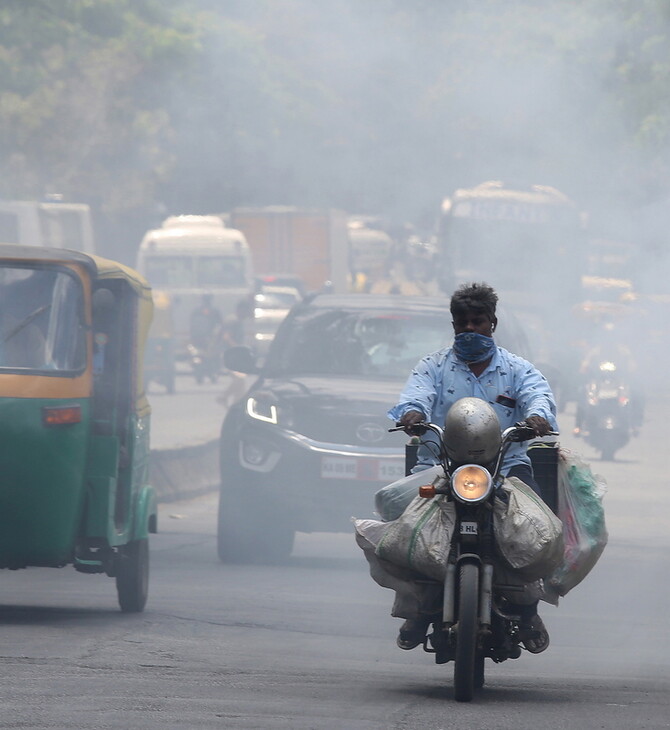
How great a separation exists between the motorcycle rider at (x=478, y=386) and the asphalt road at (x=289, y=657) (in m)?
0.26

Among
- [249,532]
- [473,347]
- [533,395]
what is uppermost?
[473,347]

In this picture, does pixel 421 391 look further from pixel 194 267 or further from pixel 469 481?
pixel 194 267

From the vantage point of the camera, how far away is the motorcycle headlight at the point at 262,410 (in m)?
10.5

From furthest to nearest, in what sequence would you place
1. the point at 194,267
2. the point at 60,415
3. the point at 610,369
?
1. the point at 194,267
2. the point at 610,369
3. the point at 60,415

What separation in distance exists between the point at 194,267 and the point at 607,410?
1650 centimetres

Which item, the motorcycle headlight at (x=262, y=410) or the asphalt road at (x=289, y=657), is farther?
the motorcycle headlight at (x=262, y=410)

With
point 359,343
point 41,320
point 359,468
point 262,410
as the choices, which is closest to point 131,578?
point 41,320

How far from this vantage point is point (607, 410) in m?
20.2

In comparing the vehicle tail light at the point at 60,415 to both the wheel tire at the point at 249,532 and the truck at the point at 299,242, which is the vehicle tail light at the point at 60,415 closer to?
the wheel tire at the point at 249,532

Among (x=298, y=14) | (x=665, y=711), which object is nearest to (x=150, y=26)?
(x=298, y=14)

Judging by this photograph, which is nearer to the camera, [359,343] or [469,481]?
[469,481]

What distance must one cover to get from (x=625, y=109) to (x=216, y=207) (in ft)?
74.0

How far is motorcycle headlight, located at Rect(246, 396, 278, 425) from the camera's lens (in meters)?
10.5

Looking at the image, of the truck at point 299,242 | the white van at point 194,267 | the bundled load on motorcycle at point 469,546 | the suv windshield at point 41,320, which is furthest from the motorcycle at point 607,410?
the truck at point 299,242
